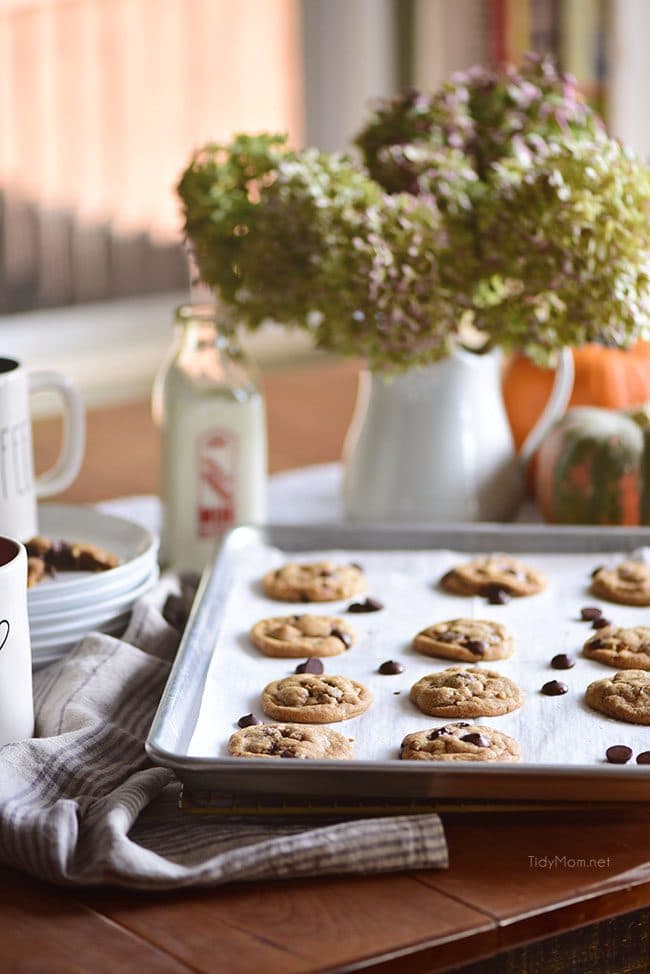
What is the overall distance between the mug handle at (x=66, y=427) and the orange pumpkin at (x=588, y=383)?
1.87ft

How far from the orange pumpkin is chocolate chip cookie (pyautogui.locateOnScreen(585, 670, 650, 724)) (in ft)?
2.09

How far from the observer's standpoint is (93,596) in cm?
116

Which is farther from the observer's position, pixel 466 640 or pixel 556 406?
pixel 556 406

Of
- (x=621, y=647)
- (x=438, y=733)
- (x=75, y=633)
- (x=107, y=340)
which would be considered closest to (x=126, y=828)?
(x=438, y=733)

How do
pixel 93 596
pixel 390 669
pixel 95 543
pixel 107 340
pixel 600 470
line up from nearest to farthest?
1. pixel 390 669
2. pixel 93 596
3. pixel 95 543
4. pixel 600 470
5. pixel 107 340

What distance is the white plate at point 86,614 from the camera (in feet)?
3.71

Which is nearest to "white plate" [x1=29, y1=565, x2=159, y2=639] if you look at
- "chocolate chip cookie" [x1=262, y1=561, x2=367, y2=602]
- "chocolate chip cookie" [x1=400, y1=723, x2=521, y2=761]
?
"chocolate chip cookie" [x1=262, y1=561, x2=367, y2=602]

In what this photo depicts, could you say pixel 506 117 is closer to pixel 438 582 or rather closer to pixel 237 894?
pixel 438 582

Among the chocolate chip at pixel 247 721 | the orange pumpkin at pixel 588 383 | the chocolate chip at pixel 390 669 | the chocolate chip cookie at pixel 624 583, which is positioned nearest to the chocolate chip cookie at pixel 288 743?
the chocolate chip at pixel 247 721

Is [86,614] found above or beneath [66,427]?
beneath

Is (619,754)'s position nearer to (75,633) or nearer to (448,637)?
(448,637)

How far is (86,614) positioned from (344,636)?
0.23 metres

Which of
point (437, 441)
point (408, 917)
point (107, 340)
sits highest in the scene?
point (437, 441)

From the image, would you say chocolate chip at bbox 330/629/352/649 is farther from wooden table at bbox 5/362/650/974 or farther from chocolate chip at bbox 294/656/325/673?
wooden table at bbox 5/362/650/974
